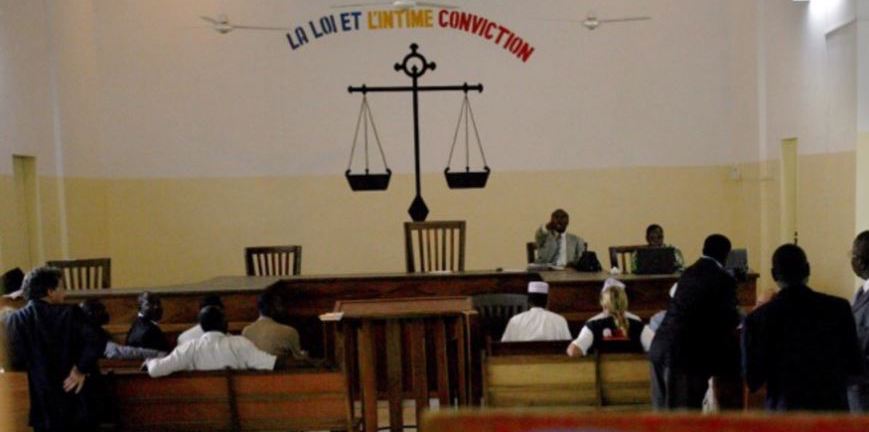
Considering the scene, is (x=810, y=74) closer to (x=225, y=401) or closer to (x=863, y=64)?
(x=863, y=64)

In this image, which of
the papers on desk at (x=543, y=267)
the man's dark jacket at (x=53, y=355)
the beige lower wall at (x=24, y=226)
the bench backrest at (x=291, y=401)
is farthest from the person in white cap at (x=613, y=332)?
the beige lower wall at (x=24, y=226)

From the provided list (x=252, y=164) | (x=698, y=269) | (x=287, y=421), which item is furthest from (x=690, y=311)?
(x=252, y=164)

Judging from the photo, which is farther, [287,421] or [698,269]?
[287,421]

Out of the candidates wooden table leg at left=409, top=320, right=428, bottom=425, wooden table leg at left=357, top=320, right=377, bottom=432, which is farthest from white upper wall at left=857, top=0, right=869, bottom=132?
wooden table leg at left=357, top=320, right=377, bottom=432

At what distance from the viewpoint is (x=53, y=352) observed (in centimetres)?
398

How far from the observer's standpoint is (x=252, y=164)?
32.7ft

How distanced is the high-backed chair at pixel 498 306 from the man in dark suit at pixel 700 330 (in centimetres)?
212

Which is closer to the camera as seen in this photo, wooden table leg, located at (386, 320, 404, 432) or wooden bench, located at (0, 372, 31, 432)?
wooden bench, located at (0, 372, 31, 432)

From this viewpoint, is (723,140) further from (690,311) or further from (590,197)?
(690,311)

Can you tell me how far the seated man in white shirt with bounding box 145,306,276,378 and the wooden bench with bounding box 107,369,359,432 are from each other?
0.08m

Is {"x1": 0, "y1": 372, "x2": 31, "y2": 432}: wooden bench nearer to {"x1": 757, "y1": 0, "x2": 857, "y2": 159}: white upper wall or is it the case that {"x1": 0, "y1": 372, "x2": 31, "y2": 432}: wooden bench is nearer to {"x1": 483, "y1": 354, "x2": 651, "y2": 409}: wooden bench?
{"x1": 483, "y1": 354, "x2": 651, "y2": 409}: wooden bench

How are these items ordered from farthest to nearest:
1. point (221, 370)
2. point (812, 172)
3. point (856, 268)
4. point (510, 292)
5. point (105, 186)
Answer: point (105, 186) < point (812, 172) < point (510, 292) < point (221, 370) < point (856, 268)

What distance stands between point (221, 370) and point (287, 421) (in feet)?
1.42

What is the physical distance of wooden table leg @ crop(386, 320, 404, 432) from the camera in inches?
167
